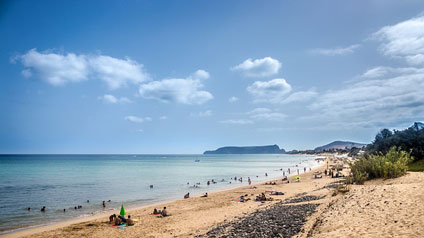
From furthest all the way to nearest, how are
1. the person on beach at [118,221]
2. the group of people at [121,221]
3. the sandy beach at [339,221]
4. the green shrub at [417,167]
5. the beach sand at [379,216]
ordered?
the green shrub at [417,167] → the person on beach at [118,221] → the group of people at [121,221] → the sandy beach at [339,221] → the beach sand at [379,216]

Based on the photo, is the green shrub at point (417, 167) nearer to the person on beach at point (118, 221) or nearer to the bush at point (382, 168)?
the bush at point (382, 168)

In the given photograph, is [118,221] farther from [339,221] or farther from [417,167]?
[417,167]

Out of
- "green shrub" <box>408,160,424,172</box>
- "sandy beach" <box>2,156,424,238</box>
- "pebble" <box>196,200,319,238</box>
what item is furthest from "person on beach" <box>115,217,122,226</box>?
"green shrub" <box>408,160,424,172</box>

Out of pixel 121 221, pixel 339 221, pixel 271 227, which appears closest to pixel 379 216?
pixel 339 221

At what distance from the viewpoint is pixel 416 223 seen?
7086 millimetres

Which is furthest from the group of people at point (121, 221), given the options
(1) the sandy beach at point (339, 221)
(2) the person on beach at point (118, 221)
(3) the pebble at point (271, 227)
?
(3) the pebble at point (271, 227)

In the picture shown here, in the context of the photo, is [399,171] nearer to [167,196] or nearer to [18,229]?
[167,196]

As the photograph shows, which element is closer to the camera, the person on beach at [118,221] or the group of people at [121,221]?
the group of people at [121,221]

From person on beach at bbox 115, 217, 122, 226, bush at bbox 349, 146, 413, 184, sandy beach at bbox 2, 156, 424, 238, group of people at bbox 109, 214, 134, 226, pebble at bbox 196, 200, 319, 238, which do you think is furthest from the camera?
bush at bbox 349, 146, 413, 184

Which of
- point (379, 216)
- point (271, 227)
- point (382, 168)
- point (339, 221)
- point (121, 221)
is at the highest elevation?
point (382, 168)

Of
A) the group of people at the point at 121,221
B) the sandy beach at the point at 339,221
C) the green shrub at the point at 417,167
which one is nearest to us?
the sandy beach at the point at 339,221

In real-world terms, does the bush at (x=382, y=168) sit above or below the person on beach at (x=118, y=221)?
above

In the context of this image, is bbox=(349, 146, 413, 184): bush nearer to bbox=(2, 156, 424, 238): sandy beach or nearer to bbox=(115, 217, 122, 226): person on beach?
bbox=(2, 156, 424, 238): sandy beach

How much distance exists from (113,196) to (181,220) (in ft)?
49.3
